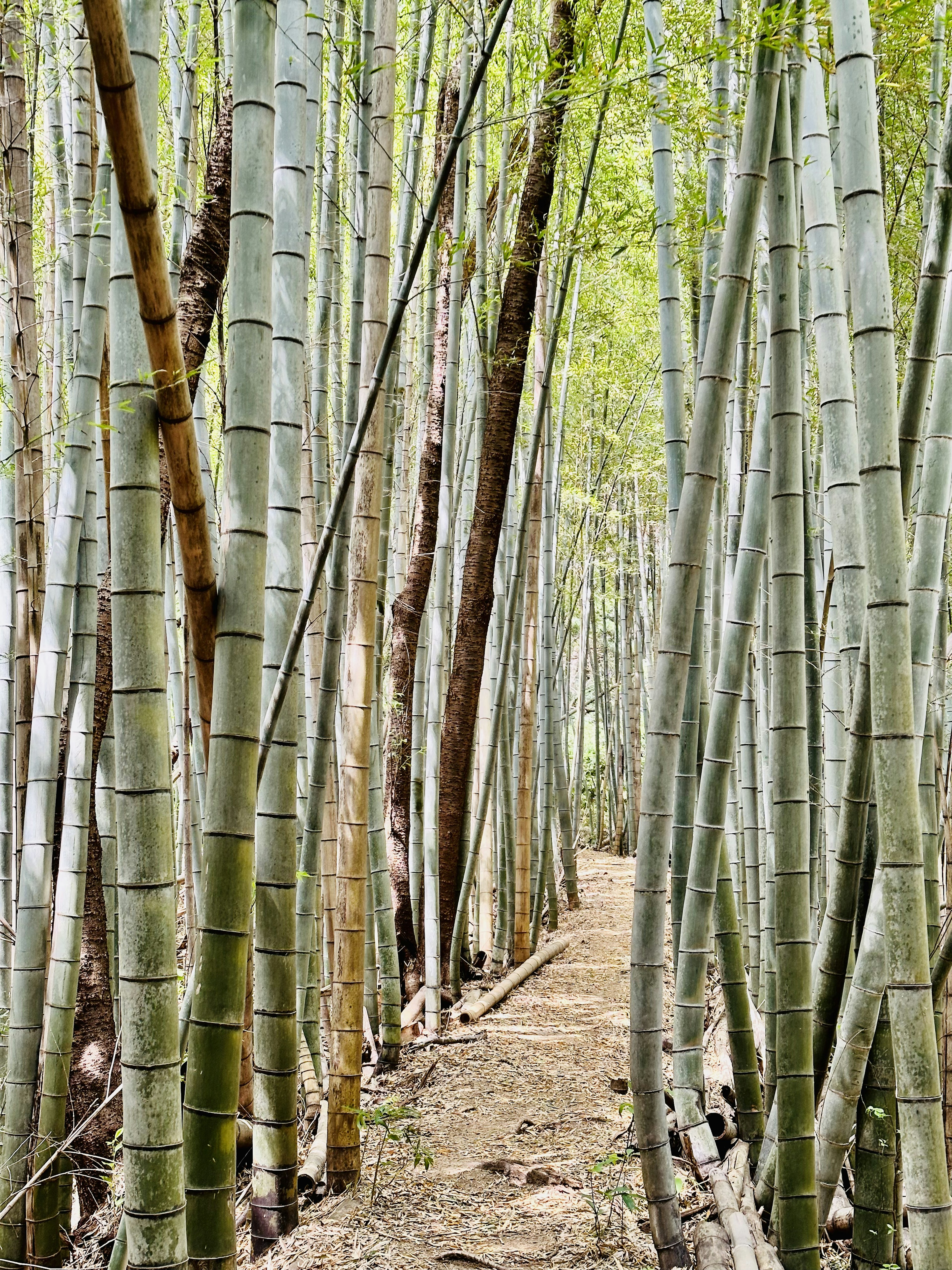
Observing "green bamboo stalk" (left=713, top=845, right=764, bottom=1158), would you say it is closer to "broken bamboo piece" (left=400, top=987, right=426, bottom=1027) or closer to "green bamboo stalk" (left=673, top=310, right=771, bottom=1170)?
"green bamboo stalk" (left=673, top=310, right=771, bottom=1170)

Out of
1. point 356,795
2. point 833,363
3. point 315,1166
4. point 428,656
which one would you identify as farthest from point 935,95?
point 428,656

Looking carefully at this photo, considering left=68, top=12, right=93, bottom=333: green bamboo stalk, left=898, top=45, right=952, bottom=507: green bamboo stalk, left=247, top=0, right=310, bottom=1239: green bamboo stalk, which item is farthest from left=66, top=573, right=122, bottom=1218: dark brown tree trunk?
left=898, top=45, right=952, bottom=507: green bamboo stalk

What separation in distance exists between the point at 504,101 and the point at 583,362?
3.64 metres

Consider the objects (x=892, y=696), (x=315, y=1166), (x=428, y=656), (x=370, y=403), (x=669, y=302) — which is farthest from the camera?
(x=428, y=656)

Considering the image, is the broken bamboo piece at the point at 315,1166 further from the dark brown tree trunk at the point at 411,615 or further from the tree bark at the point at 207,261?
the tree bark at the point at 207,261

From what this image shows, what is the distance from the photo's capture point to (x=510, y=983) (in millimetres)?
5152

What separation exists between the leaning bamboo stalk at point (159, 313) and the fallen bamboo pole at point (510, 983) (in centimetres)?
351

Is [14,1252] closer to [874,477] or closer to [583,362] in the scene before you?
[874,477]

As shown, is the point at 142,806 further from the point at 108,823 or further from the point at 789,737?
the point at 108,823

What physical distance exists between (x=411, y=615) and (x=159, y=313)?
3.87 meters

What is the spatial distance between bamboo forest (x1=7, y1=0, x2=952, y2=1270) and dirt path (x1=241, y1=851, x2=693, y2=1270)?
22 millimetres

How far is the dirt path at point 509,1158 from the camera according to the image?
2.44 m

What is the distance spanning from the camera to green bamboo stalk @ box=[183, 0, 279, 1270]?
4.50 feet

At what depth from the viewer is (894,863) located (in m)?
1.34
